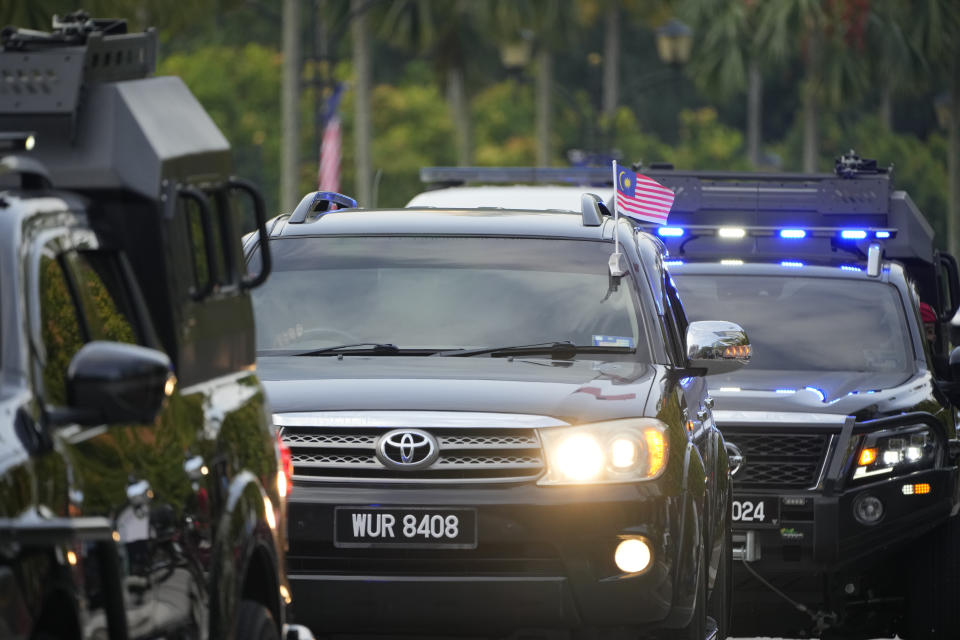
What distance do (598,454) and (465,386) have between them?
0.52 meters

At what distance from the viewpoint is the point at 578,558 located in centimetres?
789

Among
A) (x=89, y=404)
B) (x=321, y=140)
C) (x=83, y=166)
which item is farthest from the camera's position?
(x=321, y=140)

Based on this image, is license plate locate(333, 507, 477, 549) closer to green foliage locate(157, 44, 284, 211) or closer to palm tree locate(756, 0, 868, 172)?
palm tree locate(756, 0, 868, 172)

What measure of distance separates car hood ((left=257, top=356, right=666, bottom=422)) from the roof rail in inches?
47.1

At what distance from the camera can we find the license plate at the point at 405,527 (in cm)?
793

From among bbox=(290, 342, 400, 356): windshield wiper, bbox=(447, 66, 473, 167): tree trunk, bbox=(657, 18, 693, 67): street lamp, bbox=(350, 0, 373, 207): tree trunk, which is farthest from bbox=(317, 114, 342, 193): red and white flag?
bbox=(290, 342, 400, 356): windshield wiper

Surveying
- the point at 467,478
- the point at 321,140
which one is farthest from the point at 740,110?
the point at 467,478

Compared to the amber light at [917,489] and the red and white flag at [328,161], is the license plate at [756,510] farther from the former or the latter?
the red and white flag at [328,161]

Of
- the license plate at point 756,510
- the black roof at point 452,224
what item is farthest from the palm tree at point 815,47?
the black roof at point 452,224

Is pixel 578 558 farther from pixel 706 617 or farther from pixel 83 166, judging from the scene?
pixel 83 166

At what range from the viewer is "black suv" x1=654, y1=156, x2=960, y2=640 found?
35.9 ft

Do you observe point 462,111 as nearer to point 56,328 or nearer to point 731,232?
point 731,232

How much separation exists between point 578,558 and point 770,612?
368 cm

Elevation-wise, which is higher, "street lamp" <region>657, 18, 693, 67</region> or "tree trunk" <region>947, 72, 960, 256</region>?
"street lamp" <region>657, 18, 693, 67</region>
